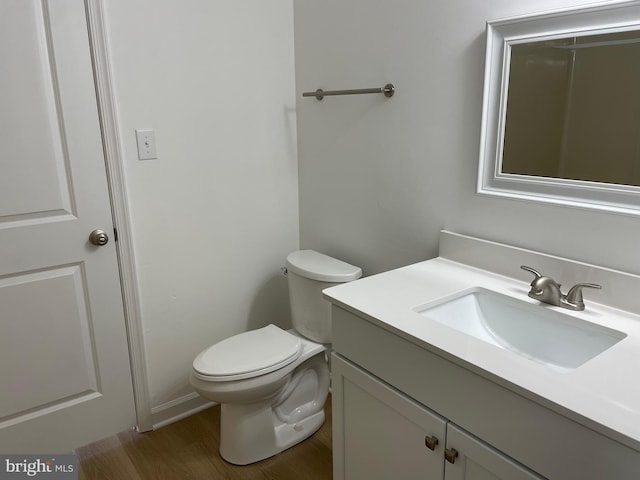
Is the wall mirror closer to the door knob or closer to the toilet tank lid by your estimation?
the toilet tank lid

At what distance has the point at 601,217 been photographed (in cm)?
132

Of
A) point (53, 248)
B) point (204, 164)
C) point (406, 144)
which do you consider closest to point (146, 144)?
point (204, 164)

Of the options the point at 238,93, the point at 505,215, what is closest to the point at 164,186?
the point at 238,93

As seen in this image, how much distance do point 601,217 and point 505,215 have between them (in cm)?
28

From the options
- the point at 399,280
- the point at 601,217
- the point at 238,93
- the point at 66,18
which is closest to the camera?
the point at 601,217

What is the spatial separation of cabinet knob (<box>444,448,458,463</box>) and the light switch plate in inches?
57.4

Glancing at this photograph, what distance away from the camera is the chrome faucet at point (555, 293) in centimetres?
131

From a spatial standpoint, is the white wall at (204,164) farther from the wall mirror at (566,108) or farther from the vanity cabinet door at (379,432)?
the wall mirror at (566,108)

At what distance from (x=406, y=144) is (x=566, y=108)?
57cm

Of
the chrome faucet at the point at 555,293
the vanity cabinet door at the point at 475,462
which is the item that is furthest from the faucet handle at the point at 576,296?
the vanity cabinet door at the point at 475,462

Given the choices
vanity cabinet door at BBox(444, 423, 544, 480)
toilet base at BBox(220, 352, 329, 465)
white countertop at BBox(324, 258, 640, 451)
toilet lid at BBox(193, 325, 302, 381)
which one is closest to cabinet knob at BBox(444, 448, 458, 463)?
vanity cabinet door at BBox(444, 423, 544, 480)

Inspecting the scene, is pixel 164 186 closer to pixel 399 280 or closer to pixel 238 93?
pixel 238 93

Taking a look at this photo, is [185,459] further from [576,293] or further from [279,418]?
[576,293]

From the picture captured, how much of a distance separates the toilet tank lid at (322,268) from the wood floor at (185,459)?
2.23 ft
